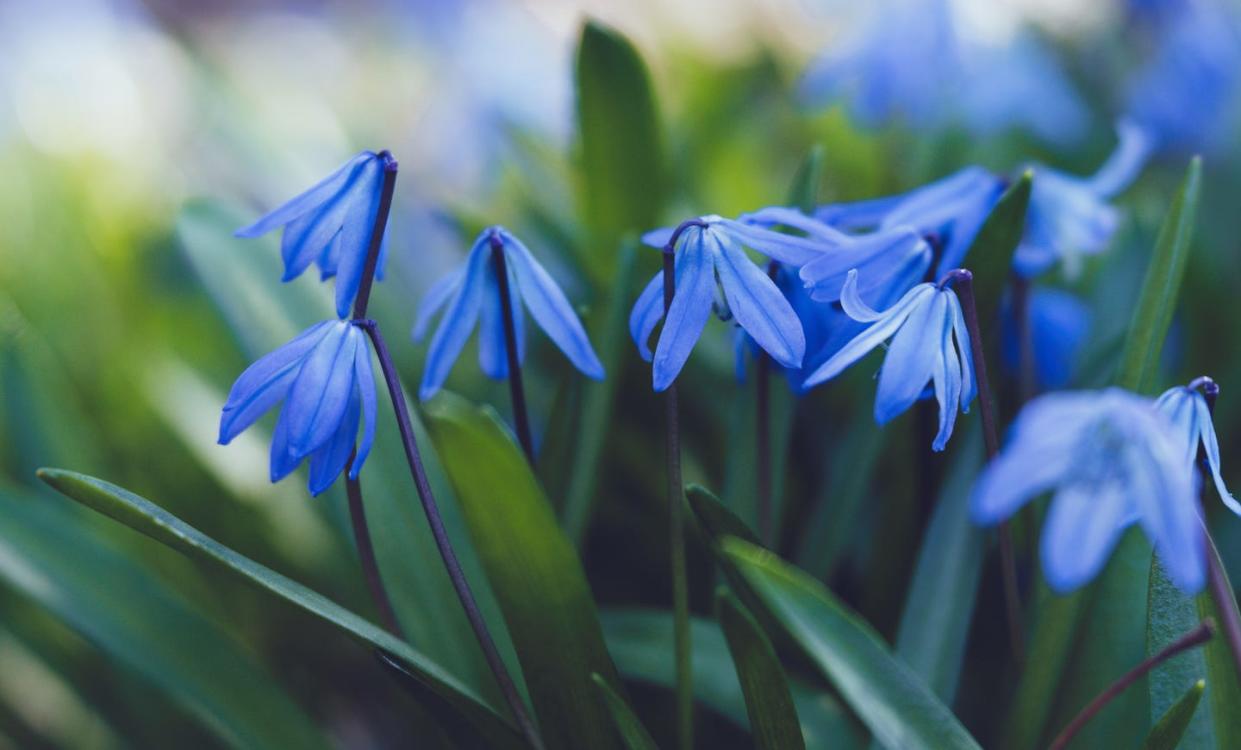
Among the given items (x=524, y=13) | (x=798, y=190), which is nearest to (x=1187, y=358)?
(x=798, y=190)

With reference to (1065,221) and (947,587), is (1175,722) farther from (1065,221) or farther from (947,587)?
(1065,221)

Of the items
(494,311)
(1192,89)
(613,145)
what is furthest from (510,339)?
(1192,89)

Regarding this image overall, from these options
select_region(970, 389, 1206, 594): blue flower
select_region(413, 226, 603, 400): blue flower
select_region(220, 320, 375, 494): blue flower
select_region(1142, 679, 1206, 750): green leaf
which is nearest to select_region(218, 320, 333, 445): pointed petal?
select_region(220, 320, 375, 494): blue flower

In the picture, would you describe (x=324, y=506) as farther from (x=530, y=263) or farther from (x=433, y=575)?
(x=530, y=263)

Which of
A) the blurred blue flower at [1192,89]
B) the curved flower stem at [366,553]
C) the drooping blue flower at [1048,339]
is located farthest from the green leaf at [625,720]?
the blurred blue flower at [1192,89]

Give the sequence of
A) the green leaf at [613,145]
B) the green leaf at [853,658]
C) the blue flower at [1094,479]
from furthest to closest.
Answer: the green leaf at [613,145] → the green leaf at [853,658] → the blue flower at [1094,479]

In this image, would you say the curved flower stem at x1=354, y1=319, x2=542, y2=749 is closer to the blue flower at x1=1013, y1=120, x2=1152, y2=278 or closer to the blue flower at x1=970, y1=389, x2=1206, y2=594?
the blue flower at x1=970, y1=389, x2=1206, y2=594

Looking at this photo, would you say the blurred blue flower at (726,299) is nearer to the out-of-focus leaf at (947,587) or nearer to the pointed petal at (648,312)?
the pointed petal at (648,312)
